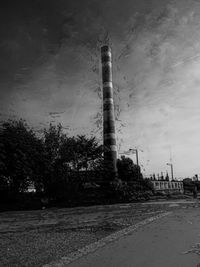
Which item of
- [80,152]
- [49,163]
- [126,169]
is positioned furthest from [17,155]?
[126,169]

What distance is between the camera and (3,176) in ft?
109

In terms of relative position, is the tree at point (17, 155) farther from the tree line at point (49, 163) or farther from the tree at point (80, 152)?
the tree at point (80, 152)

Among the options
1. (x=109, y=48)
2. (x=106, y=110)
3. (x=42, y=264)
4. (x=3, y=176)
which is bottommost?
(x=42, y=264)

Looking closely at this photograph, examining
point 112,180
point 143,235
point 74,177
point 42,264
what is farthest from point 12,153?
point 42,264

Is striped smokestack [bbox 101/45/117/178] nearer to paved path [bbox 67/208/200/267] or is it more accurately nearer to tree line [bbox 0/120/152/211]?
tree line [bbox 0/120/152/211]

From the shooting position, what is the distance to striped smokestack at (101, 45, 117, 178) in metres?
55.7

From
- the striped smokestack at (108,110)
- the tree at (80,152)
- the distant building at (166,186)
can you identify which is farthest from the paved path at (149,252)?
the distant building at (166,186)

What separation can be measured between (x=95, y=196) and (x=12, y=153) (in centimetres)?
1559

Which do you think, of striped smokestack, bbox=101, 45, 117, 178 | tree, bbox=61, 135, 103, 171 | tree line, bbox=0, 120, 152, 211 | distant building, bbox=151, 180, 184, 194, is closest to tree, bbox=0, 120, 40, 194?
tree line, bbox=0, 120, 152, 211

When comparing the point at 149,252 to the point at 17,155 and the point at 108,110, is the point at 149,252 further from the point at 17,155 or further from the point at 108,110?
the point at 108,110

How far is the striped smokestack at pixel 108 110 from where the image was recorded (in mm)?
55656

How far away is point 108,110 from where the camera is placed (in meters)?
58.2

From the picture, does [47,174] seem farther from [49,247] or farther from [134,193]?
[49,247]

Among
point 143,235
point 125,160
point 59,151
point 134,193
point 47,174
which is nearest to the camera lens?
point 143,235
